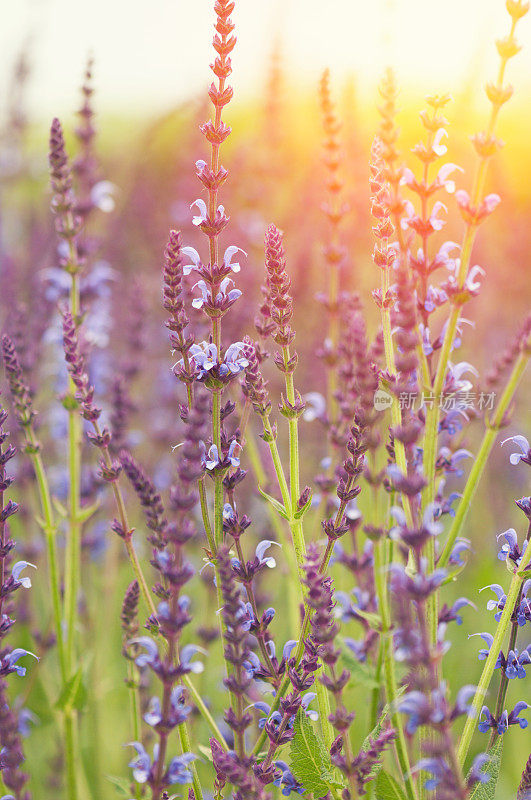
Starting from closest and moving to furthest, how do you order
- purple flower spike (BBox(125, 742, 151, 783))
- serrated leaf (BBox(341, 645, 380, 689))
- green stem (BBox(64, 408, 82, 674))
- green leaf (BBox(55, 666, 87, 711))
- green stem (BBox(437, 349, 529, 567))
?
purple flower spike (BBox(125, 742, 151, 783))
green stem (BBox(437, 349, 529, 567))
serrated leaf (BBox(341, 645, 380, 689))
green leaf (BBox(55, 666, 87, 711))
green stem (BBox(64, 408, 82, 674))

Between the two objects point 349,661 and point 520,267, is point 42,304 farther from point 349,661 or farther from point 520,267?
point 520,267

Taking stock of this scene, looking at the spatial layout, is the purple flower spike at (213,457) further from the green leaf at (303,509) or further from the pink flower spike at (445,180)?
the pink flower spike at (445,180)

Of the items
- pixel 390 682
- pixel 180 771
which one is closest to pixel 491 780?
pixel 390 682

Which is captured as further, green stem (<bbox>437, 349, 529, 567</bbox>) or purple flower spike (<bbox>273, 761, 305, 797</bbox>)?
purple flower spike (<bbox>273, 761, 305, 797</bbox>)

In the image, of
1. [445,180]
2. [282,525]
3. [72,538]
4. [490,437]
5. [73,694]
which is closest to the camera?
[490,437]

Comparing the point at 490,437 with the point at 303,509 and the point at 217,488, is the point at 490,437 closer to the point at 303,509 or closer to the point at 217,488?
the point at 303,509

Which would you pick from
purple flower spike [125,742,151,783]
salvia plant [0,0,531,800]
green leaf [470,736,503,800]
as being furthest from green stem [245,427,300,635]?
purple flower spike [125,742,151,783]

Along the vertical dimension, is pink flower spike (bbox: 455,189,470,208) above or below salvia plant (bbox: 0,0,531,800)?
above

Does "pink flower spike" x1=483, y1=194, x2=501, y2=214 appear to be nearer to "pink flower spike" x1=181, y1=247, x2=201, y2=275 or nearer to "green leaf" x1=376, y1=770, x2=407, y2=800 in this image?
"pink flower spike" x1=181, y1=247, x2=201, y2=275

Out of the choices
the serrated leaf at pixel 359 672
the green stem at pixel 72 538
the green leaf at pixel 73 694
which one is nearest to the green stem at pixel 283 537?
the serrated leaf at pixel 359 672
